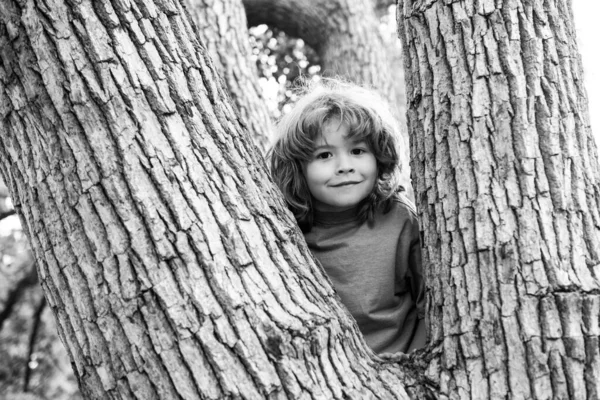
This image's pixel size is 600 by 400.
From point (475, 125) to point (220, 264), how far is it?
0.74m

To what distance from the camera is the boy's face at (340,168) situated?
2.63 metres

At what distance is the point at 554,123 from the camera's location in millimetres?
1742

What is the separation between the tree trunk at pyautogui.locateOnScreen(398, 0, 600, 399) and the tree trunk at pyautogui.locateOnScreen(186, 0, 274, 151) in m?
2.04

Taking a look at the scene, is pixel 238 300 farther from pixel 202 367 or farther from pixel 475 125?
pixel 475 125

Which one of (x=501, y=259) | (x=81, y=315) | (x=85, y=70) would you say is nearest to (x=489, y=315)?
(x=501, y=259)

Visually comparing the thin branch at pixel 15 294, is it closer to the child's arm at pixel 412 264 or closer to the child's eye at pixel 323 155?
the child's eye at pixel 323 155

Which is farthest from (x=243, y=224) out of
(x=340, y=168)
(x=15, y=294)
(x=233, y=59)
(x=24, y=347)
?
(x=24, y=347)

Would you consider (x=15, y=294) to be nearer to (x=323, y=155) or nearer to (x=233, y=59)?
(x=233, y=59)

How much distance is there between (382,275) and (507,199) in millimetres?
977

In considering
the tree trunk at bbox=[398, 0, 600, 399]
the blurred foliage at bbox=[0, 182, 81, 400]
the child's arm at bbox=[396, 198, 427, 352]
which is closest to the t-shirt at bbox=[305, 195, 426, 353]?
the child's arm at bbox=[396, 198, 427, 352]

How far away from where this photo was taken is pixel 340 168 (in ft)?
8.57

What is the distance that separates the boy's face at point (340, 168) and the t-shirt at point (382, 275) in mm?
145

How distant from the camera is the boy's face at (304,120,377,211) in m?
2.63

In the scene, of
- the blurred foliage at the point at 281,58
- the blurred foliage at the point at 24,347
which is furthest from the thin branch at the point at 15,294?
the blurred foliage at the point at 281,58
